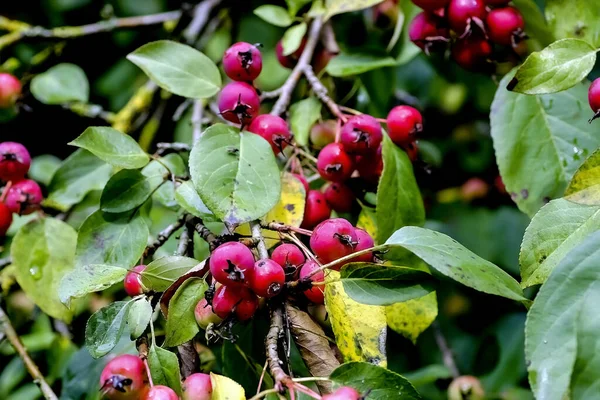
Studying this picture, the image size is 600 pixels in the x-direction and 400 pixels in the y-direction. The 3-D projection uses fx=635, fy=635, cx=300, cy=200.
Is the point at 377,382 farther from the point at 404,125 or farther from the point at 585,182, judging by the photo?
the point at 404,125

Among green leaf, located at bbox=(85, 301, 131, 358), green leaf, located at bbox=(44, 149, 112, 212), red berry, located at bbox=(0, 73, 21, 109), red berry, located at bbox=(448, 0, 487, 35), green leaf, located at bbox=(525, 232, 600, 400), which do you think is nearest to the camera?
green leaf, located at bbox=(525, 232, 600, 400)

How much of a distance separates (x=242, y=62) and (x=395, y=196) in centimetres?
25

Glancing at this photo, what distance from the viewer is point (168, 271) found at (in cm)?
65

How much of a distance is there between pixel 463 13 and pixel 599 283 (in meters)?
0.47

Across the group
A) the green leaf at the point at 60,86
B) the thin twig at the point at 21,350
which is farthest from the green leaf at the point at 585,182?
the green leaf at the point at 60,86

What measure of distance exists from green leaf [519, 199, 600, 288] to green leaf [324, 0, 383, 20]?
0.48m

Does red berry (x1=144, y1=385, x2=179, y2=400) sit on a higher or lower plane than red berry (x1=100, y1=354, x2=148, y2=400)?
higher

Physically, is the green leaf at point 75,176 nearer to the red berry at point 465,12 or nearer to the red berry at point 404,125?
the red berry at point 404,125

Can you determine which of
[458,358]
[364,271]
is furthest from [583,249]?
[458,358]

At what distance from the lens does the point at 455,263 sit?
0.57 meters

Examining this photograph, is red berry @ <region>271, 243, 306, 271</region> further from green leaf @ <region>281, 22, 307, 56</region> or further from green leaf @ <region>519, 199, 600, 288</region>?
green leaf @ <region>281, 22, 307, 56</region>

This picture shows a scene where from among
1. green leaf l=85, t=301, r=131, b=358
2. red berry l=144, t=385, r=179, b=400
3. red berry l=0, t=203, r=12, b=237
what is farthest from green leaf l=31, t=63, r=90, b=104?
red berry l=144, t=385, r=179, b=400

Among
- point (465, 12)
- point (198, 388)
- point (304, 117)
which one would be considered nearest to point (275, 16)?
point (304, 117)

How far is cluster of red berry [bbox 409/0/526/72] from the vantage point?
0.86 meters
